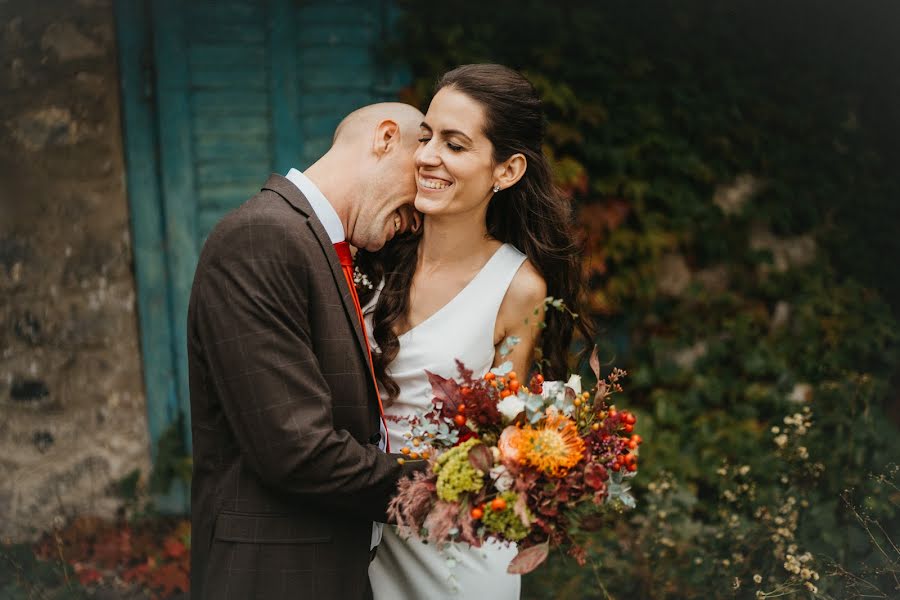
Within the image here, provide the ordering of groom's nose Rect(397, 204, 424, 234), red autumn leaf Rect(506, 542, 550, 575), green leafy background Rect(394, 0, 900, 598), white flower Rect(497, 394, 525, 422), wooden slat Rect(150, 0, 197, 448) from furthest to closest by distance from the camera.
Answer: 1. green leafy background Rect(394, 0, 900, 598)
2. wooden slat Rect(150, 0, 197, 448)
3. groom's nose Rect(397, 204, 424, 234)
4. white flower Rect(497, 394, 525, 422)
5. red autumn leaf Rect(506, 542, 550, 575)

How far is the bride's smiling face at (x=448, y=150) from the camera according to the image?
2.34 metres

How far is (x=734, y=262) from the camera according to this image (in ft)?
15.8

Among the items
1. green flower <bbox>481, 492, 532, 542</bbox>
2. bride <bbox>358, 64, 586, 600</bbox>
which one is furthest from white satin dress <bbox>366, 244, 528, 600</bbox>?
green flower <bbox>481, 492, 532, 542</bbox>

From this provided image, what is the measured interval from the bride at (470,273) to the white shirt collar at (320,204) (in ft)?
0.95

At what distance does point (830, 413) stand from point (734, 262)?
103cm

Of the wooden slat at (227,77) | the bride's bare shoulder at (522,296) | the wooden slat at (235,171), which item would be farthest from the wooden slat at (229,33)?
the bride's bare shoulder at (522,296)

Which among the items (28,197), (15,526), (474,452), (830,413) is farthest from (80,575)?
(830,413)

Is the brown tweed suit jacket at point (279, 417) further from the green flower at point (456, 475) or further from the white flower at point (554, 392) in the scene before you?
the white flower at point (554, 392)

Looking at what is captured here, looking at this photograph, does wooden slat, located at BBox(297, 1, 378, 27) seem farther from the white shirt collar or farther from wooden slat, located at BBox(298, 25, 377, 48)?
the white shirt collar

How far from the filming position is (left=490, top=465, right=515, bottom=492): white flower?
72.4 inches

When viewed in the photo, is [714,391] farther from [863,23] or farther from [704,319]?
[863,23]

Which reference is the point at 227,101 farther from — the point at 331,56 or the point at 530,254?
the point at 530,254

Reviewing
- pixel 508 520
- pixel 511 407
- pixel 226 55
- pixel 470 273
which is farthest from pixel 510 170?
pixel 226 55

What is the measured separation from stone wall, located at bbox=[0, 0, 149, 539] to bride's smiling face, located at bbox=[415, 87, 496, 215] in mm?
2628
